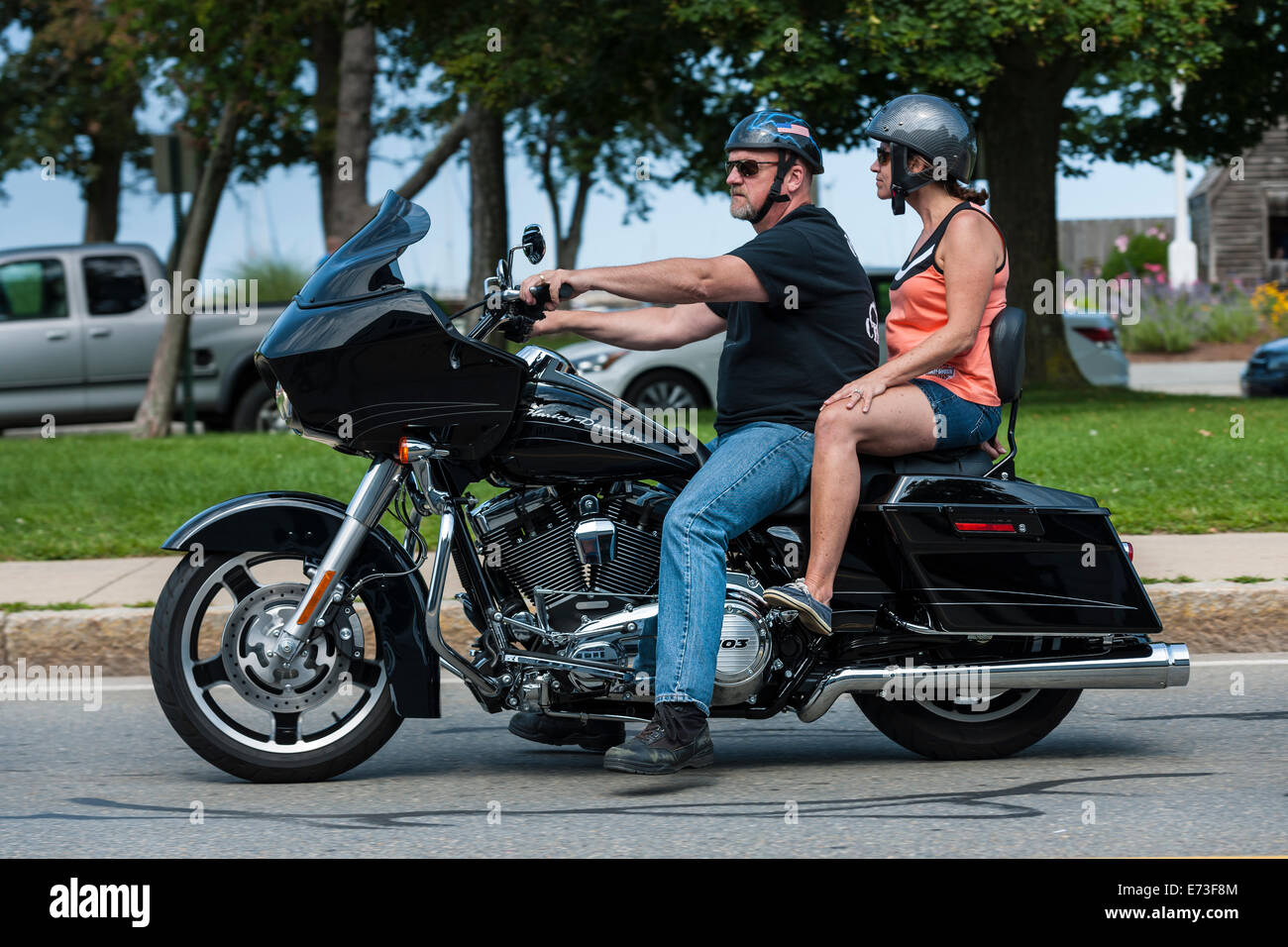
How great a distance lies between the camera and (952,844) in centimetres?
432

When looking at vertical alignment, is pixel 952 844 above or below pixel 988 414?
below

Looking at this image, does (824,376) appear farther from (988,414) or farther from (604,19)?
(604,19)

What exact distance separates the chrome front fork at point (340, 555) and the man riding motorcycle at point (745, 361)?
602mm

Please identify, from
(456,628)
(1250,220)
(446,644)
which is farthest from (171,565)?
(1250,220)

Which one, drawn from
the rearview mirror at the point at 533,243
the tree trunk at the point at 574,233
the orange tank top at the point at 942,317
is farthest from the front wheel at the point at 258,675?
the tree trunk at the point at 574,233

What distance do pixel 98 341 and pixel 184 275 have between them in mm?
1431

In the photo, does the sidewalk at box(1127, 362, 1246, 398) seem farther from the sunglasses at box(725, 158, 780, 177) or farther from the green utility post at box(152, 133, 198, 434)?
the sunglasses at box(725, 158, 780, 177)

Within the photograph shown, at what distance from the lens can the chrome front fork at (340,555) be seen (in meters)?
4.85

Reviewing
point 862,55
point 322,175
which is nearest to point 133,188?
point 322,175

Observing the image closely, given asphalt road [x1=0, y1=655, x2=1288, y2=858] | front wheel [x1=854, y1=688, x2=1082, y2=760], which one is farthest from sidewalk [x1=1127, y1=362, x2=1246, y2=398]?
front wheel [x1=854, y1=688, x2=1082, y2=760]

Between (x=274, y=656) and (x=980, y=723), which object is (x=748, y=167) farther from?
(x=274, y=656)

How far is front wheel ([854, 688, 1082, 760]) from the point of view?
5270mm

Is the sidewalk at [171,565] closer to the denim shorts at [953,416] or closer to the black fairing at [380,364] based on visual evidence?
the black fairing at [380,364]

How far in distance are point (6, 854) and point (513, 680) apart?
137cm
